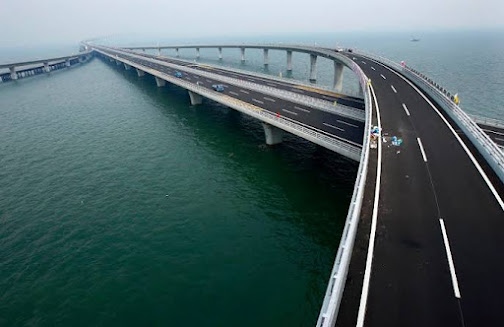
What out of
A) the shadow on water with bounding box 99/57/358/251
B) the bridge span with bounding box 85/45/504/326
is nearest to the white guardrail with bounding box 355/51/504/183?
the bridge span with bounding box 85/45/504/326

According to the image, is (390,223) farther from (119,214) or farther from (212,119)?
(212,119)

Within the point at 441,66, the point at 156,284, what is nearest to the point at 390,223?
the point at 156,284

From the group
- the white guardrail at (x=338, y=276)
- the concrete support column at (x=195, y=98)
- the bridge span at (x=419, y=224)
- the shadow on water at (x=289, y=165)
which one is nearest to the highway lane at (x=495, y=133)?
the bridge span at (x=419, y=224)

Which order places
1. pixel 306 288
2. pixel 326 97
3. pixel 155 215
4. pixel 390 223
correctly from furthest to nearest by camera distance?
pixel 326 97
pixel 155 215
pixel 306 288
pixel 390 223

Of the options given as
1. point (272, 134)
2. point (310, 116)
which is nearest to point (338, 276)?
point (310, 116)

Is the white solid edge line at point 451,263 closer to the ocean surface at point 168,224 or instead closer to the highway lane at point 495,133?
the ocean surface at point 168,224
